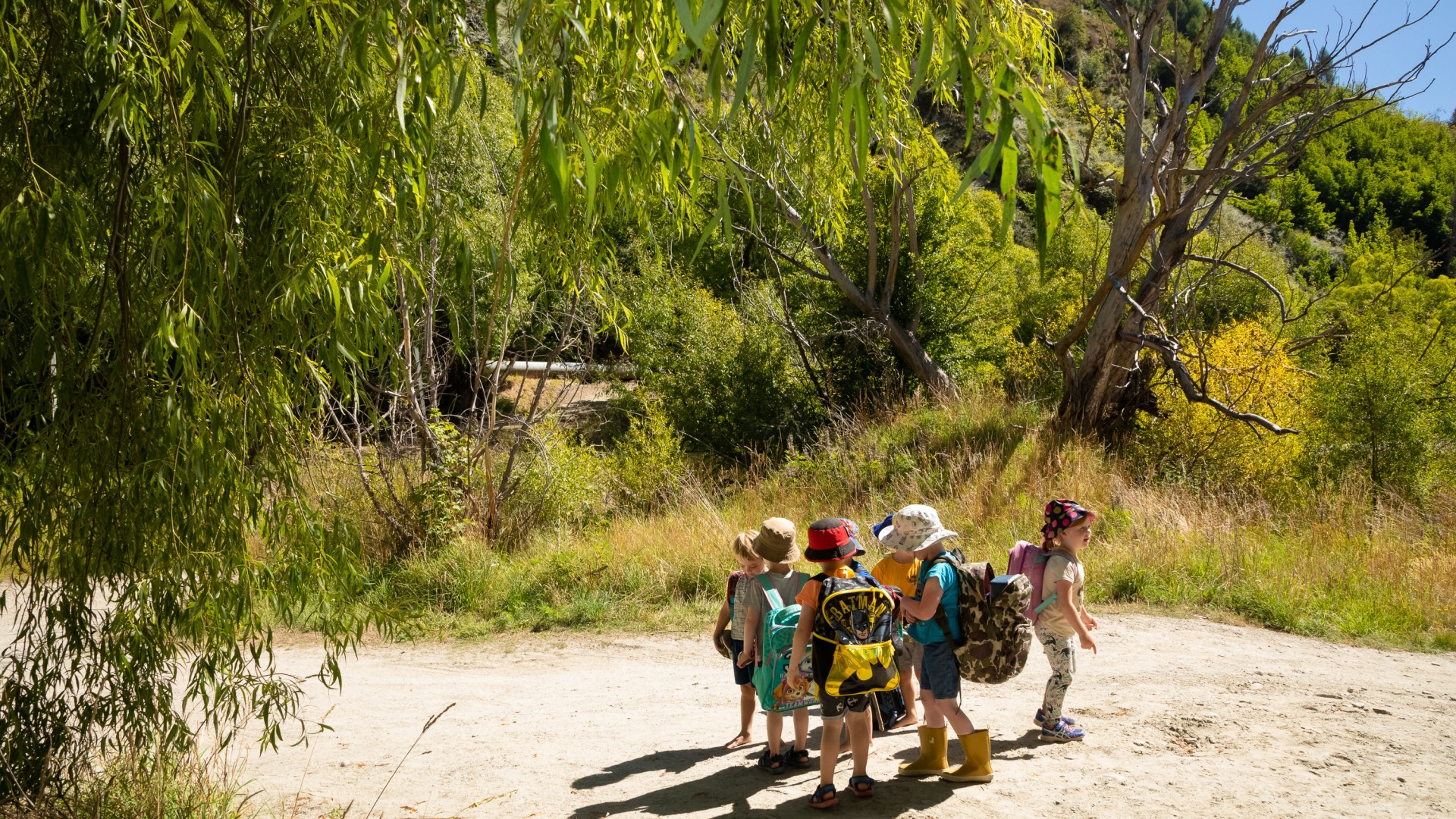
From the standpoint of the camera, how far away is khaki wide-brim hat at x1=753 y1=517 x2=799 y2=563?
5.00m

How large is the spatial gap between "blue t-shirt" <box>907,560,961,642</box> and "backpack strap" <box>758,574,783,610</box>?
66 cm

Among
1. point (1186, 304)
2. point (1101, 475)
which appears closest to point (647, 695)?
point (1101, 475)

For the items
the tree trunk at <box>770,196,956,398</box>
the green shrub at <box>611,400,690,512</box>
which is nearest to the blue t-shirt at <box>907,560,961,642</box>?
Result: the green shrub at <box>611,400,690,512</box>

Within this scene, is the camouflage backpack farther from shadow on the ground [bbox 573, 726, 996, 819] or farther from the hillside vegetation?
the hillside vegetation

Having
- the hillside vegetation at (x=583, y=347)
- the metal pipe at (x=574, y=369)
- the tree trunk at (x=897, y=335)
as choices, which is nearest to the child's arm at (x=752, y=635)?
the hillside vegetation at (x=583, y=347)

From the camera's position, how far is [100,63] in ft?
11.3

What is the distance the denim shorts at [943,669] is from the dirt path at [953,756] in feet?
1.43

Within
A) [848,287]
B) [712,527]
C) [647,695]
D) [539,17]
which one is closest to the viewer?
[539,17]

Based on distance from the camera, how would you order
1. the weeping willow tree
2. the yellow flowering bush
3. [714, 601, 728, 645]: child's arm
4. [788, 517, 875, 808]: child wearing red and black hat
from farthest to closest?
the yellow flowering bush
[714, 601, 728, 645]: child's arm
[788, 517, 875, 808]: child wearing red and black hat
the weeping willow tree

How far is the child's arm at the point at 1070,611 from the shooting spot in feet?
16.6

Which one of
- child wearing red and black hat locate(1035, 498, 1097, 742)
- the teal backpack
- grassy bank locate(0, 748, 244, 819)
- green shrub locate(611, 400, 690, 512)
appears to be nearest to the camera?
grassy bank locate(0, 748, 244, 819)

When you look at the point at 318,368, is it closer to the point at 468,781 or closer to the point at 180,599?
the point at 180,599

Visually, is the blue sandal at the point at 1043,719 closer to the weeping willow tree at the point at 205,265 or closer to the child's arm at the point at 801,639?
the child's arm at the point at 801,639

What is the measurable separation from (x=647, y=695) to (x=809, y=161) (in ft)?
12.1
